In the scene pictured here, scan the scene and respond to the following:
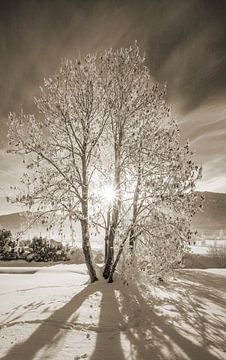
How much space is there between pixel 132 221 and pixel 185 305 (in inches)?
145

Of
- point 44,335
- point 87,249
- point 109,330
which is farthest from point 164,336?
point 87,249

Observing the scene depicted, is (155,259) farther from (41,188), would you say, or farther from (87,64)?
(87,64)

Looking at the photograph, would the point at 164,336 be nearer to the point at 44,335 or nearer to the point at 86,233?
the point at 44,335

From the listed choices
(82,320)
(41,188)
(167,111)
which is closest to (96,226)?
(41,188)

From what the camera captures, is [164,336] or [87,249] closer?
[164,336]

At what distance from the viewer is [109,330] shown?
8273mm

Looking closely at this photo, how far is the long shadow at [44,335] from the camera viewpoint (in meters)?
6.55

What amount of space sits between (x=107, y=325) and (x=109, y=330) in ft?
1.07

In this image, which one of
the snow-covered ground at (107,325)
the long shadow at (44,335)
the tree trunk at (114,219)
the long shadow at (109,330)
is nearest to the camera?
the long shadow at (44,335)

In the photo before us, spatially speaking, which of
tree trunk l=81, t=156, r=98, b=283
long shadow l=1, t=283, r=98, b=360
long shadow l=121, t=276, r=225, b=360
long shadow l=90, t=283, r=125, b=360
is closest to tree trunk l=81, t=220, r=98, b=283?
tree trunk l=81, t=156, r=98, b=283

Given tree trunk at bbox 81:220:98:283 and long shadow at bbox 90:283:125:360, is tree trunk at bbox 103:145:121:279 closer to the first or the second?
tree trunk at bbox 81:220:98:283

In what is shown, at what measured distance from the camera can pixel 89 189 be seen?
525 inches

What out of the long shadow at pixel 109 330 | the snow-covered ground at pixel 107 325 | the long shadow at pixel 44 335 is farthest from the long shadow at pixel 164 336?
the long shadow at pixel 44 335

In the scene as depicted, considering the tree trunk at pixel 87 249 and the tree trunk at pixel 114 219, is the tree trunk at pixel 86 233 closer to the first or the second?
the tree trunk at pixel 87 249
